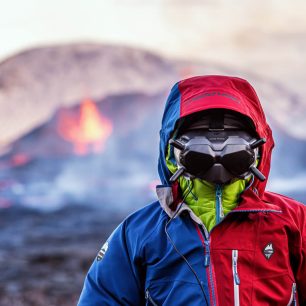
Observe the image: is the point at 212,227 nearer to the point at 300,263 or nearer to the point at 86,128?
the point at 300,263

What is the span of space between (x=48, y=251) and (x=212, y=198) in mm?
12355

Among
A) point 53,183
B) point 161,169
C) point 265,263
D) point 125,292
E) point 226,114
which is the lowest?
point 53,183

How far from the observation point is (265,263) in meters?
2.37

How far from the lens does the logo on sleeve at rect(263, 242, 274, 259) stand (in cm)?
238

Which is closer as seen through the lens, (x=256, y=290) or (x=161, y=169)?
(x=256, y=290)

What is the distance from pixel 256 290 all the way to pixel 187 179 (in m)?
0.50

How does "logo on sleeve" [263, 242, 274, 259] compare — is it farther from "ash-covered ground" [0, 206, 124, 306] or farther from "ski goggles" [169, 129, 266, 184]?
"ash-covered ground" [0, 206, 124, 306]

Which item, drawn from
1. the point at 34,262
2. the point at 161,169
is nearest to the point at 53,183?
the point at 34,262

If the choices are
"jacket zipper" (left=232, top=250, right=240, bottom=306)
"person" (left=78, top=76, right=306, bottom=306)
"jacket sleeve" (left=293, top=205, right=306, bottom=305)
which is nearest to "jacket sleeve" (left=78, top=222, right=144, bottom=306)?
"person" (left=78, top=76, right=306, bottom=306)

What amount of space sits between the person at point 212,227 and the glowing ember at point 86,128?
118 feet

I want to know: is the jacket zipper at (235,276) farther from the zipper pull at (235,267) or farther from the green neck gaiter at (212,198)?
the green neck gaiter at (212,198)

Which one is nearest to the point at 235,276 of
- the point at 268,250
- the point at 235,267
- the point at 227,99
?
the point at 235,267

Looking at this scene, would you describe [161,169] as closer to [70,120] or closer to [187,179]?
[187,179]

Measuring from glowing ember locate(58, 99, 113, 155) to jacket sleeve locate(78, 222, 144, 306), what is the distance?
3591 centimetres
